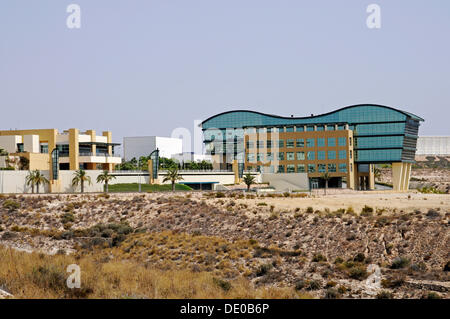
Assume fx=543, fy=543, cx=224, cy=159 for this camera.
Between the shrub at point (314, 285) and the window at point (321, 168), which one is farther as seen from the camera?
the window at point (321, 168)

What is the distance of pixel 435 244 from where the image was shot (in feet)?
138

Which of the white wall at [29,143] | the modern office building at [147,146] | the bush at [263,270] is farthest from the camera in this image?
the modern office building at [147,146]

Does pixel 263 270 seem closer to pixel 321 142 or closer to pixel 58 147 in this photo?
pixel 58 147

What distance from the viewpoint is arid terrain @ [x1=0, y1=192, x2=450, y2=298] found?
95.8 feet

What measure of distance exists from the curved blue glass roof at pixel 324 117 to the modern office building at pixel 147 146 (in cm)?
2251

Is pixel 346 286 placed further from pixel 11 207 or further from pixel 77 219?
pixel 11 207

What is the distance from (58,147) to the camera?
93688 mm

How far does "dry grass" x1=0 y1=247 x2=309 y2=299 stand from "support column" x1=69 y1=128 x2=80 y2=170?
60004 mm

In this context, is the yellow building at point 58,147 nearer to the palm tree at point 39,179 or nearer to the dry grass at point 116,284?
the palm tree at point 39,179

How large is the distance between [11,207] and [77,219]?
8990 millimetres

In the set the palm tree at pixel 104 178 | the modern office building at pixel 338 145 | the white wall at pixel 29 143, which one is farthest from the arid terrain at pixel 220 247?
the modern office building at pixel 338 145

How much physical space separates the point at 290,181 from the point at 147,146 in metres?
62.7

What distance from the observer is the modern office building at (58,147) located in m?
86.9

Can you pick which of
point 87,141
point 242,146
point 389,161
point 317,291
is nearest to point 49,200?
point 87,141
